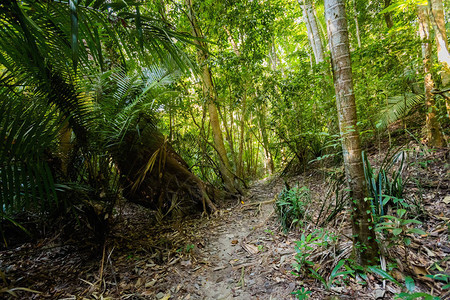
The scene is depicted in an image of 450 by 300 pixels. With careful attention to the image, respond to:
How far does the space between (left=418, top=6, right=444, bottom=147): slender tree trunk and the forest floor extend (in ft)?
0.79

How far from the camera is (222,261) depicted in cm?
210

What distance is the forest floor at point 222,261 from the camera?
1.46 m

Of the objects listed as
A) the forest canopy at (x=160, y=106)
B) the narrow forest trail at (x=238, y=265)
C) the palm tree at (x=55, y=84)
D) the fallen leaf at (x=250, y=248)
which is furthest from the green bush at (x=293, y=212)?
the palm tree at (x=55, y=84)

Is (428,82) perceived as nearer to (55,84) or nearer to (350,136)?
(350,136)

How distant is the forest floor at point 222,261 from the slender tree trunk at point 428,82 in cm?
24

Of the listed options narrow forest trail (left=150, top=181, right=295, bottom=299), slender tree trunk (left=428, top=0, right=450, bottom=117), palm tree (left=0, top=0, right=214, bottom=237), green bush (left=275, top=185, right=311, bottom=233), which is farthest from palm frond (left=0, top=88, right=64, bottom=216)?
slender tree trunk (left=428, top=0, right=450, bottom=117)

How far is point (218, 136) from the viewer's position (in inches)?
174

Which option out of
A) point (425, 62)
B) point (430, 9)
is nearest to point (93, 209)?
point (425, 62)

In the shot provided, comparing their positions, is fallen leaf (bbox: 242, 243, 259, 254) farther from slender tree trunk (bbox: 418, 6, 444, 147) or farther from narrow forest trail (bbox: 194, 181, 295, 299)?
slender tree trunk (bbox: 418, 6, 444, 147)

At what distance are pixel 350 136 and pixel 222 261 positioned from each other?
1.73 meters

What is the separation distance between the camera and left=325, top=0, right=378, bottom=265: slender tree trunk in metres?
1.43

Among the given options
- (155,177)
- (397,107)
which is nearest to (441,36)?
(397,107)

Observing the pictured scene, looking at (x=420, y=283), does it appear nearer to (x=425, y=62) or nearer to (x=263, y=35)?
(x=425, y=62)

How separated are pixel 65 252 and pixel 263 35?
435 cm
